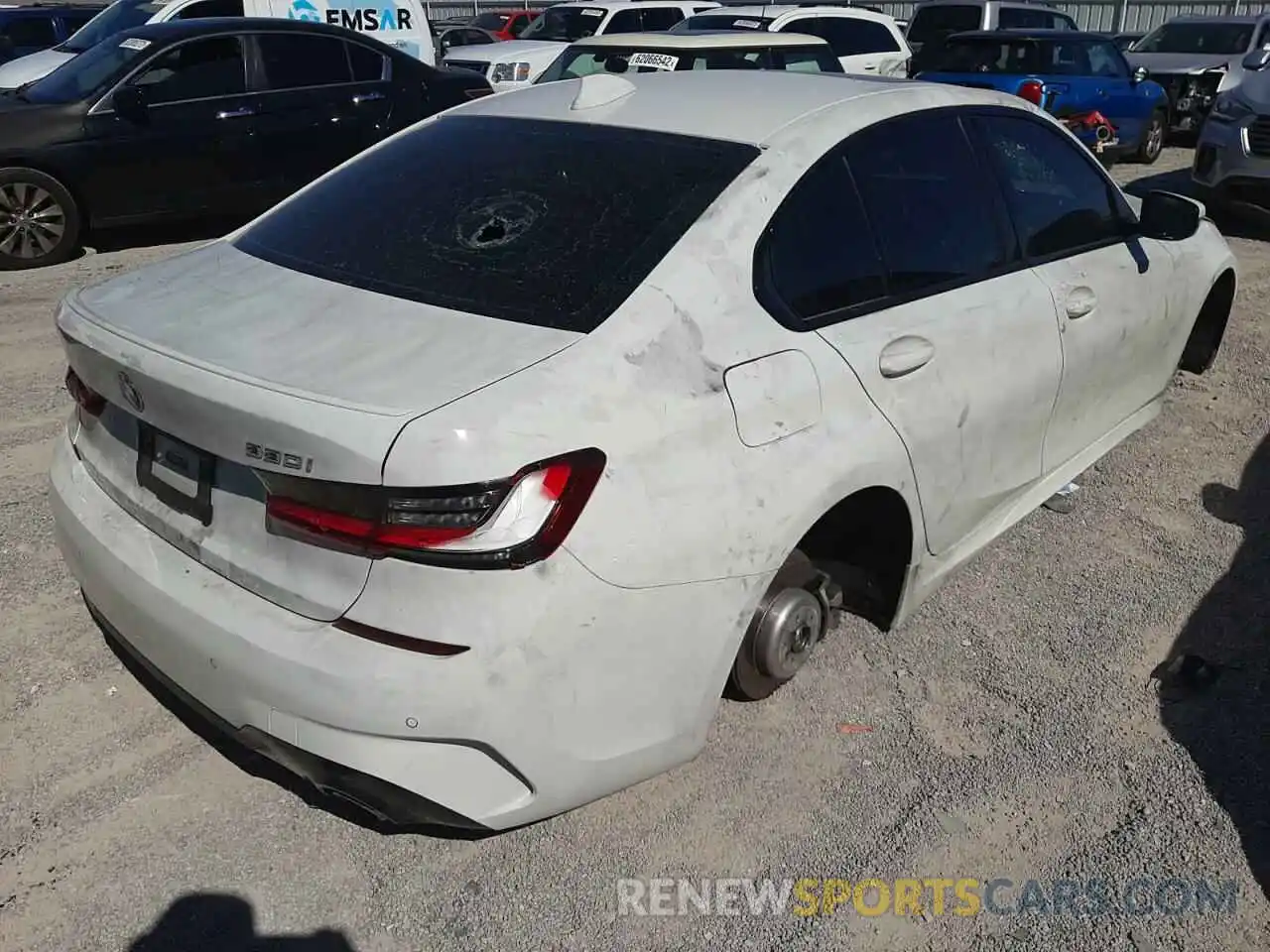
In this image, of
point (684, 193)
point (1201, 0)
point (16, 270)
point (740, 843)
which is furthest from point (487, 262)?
point (1201, 0)

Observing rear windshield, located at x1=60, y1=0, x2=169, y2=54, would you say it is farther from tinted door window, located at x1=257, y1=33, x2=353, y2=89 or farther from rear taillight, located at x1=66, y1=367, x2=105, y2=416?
rear taillight, located at x1=66, y1=367, x2=105, y2=416

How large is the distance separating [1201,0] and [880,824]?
30.3 metres

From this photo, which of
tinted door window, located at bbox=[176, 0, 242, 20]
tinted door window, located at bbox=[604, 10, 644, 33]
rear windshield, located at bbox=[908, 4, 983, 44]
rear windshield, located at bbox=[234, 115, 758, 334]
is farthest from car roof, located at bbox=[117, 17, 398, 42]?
rear windshield, located at bbox=[908, 4, 983, 44]

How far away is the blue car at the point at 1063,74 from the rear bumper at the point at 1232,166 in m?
2.31

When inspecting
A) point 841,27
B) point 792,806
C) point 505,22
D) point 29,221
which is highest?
point 841,27

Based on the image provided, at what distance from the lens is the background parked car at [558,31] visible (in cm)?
A: 1307

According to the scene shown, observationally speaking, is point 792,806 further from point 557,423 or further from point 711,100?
point 711,100

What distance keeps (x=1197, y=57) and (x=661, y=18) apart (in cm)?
742

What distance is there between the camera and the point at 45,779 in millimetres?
2725

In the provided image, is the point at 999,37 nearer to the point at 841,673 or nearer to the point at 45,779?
the point at 841,673

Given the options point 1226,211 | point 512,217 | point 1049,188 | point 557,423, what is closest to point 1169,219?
point 1049,188

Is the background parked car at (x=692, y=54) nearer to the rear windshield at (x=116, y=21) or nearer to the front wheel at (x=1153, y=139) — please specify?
the rear windshield at (x=116, y=21)

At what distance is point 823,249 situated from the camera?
8.94 feet

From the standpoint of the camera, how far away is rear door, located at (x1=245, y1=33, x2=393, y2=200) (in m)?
8.52
